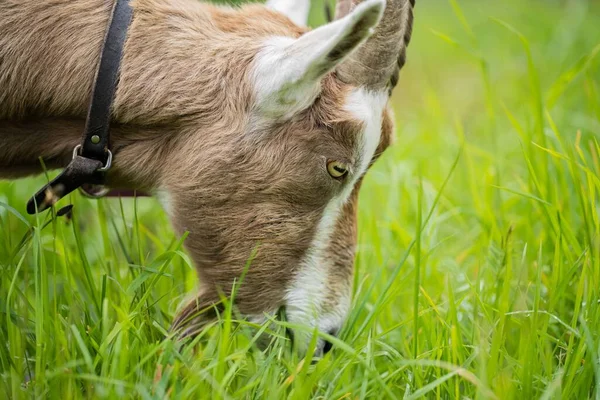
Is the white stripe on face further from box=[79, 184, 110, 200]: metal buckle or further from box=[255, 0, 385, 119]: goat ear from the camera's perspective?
box=[79, 184, 110, 200]: metal buckle

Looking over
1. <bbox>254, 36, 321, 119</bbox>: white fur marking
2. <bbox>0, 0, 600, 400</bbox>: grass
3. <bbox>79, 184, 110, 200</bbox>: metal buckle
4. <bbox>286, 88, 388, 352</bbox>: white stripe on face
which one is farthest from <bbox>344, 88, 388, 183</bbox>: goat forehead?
<bbox>79, 184, 110, 200</bbox>: metal buckle

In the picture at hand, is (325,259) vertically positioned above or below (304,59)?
below

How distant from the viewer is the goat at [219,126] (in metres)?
2.58

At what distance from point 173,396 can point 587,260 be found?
1.56 meters

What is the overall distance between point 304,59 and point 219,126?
1.37 feet

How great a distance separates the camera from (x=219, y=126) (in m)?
2.60

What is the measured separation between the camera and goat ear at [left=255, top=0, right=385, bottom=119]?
221cm

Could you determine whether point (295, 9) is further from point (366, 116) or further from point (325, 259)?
point (325, 259)

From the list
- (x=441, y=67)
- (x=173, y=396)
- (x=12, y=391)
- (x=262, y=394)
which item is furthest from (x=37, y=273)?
(x=441, y=67)

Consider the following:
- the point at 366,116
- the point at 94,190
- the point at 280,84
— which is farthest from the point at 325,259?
the point at 94,190

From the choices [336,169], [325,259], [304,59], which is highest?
[304,59]

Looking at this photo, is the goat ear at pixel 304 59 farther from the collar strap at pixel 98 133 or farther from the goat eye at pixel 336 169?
the collar strap at pixel 98 133

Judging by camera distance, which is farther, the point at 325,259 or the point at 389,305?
the point at 389,305

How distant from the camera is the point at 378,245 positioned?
3.59 m
